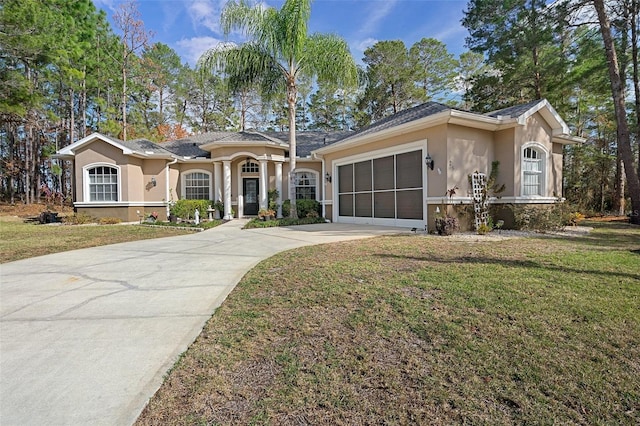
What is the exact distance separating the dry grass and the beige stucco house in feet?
18.9

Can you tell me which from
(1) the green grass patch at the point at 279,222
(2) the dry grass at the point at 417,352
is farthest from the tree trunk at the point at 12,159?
(2) the dry grass at the point at 417,352

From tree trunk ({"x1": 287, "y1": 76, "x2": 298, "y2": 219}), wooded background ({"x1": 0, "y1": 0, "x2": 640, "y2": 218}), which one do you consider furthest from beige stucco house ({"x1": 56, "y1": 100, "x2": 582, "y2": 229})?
wooded background ({"x1": 0, "y1": 0, "x2": 640, "y2": 218})

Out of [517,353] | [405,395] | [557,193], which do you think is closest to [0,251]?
[405,395]

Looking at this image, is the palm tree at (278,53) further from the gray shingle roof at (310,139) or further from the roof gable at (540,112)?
the roof gable at (540,112)

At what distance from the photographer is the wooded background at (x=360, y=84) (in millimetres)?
13125

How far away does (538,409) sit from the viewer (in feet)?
6.00

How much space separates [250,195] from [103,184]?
22.5 feet

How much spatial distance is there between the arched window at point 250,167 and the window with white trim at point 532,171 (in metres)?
11.6

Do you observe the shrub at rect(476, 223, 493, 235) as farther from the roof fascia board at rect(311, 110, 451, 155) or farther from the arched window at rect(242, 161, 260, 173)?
the arched window at rect(242, 161, 260, 173)

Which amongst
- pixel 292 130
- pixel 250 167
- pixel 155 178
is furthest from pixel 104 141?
pixel 292 130

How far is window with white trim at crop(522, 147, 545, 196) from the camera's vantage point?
10.3 meters

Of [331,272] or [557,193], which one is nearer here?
[331,272]

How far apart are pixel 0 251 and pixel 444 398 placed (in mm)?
9477

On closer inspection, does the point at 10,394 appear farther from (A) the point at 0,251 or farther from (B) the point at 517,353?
(A) the point at 0,251
